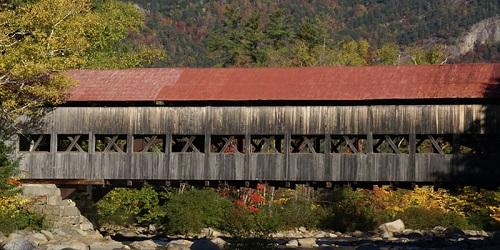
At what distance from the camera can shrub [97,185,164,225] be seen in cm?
4134

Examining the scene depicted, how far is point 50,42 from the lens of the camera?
100 ft

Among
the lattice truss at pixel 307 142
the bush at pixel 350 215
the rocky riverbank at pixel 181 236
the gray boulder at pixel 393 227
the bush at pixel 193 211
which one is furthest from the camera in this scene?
the bush at pixel 350 215

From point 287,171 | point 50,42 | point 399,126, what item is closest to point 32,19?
point 50,42

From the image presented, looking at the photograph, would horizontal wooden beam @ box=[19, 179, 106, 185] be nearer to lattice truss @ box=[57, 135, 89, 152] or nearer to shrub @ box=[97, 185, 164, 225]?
lattice truss @ box=[57, 135, 89, 152]

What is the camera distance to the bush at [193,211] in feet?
130

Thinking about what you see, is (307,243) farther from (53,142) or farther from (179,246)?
(53,142)

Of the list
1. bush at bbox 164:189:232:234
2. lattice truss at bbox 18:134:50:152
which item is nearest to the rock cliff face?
bush at bbox 164:189:232:234

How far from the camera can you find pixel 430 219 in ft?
142

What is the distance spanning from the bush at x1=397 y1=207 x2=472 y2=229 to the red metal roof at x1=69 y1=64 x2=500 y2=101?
14548mm

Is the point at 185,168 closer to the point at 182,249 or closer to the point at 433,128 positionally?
the point at 182,249

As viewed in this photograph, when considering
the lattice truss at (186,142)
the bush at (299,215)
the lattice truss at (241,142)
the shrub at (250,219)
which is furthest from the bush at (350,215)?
the lattice truss at (186,142)

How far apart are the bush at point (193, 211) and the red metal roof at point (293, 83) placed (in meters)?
9.48

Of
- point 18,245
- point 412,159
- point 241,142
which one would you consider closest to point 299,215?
point 241,142

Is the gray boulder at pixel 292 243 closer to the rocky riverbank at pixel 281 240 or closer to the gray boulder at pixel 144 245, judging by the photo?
the rocky riverbank at pixel 281 240
